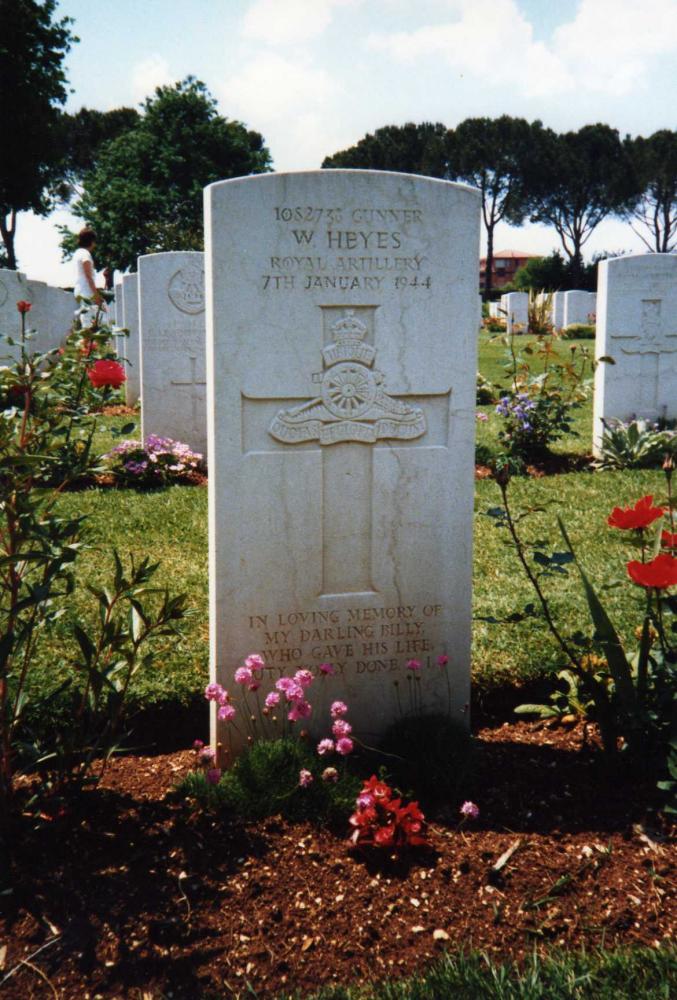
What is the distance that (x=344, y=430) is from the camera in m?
3.07

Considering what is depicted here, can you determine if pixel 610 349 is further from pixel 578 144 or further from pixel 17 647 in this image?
pixel 578 144

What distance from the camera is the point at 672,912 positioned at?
2396 mm

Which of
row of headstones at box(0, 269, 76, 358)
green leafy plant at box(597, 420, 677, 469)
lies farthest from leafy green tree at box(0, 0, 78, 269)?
green leafy plant at box(597, 420, 677, 469)

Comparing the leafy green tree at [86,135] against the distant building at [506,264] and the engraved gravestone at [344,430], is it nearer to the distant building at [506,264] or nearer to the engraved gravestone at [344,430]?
the distant building at [506,264]

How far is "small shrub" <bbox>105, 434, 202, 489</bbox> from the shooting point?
7.55 metres

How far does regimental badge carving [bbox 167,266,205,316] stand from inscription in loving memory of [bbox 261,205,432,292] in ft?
17.6

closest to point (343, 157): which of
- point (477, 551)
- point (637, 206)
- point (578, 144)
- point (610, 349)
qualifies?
point (578, 144)

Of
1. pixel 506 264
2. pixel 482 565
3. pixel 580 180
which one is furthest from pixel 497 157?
pixel 482 565

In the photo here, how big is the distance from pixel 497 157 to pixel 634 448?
49.2m

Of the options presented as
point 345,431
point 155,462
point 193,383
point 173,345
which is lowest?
point 155,462

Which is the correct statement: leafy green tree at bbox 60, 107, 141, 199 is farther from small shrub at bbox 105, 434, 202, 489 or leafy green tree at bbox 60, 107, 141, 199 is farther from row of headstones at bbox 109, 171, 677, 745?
row of headstones at bbox 109, 171, 677, 745

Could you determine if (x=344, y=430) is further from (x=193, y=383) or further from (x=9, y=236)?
(x=9, y=236)

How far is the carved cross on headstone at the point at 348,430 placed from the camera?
2.99 metres

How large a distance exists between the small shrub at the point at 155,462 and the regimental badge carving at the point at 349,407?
4.39 meters
